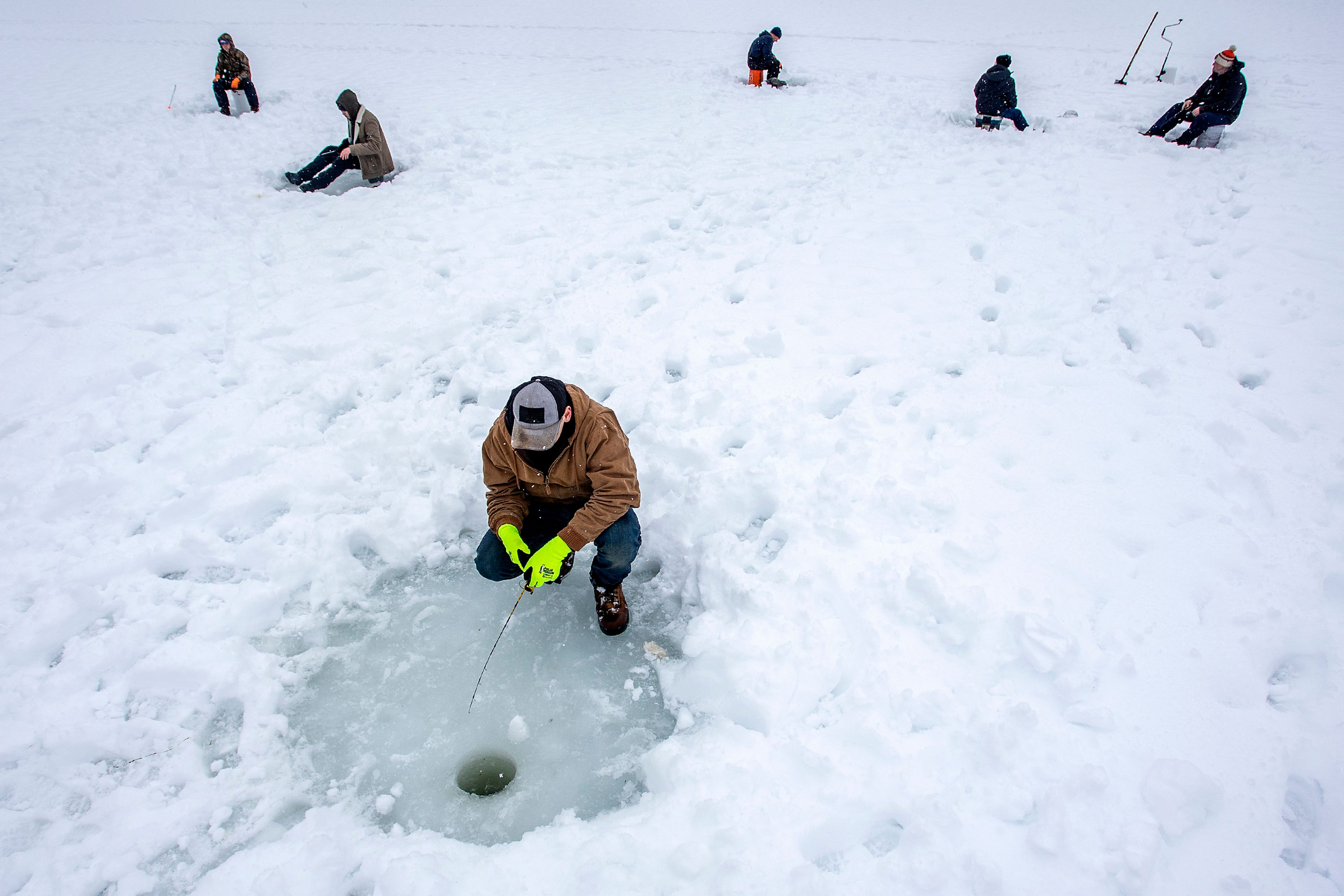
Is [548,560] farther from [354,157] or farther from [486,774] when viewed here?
[354,157]

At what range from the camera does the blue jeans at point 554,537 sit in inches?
133

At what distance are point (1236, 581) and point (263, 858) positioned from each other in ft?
15.4

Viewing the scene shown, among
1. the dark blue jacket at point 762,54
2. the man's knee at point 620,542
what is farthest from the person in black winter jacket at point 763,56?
the man's knee at point 620,542

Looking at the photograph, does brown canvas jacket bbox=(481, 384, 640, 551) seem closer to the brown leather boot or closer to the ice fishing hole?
the brown leather boot

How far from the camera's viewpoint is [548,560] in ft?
10.4

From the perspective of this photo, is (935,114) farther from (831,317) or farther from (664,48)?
(664,48)

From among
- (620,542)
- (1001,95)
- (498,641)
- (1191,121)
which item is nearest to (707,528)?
(620,542)

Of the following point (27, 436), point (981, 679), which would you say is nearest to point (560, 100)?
point (27, 436)

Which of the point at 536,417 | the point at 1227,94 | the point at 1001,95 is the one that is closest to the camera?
the point at 536,417

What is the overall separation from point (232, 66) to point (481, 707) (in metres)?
10.9

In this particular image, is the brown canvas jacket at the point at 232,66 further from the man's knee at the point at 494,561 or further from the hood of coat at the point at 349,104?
the man's knee at the point at 494,561

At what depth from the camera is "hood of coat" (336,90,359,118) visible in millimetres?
7051

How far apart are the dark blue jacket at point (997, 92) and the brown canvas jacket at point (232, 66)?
1059 cm

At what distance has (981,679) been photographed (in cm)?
296
